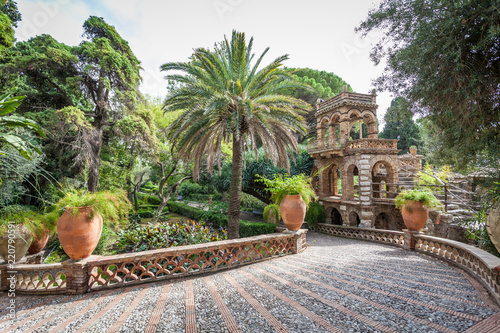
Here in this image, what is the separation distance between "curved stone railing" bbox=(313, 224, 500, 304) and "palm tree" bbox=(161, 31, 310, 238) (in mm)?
5788

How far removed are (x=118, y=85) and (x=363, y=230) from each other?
17.4 metres

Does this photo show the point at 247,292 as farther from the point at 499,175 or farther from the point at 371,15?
the point at 371,15

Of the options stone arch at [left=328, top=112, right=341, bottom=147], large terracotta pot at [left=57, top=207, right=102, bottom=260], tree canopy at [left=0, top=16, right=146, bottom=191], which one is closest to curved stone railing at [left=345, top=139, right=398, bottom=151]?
stone arch at [left=328, top=112, right=341, bottom=147]

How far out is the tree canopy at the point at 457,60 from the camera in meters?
4.61

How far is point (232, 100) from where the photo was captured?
8703 millimetres

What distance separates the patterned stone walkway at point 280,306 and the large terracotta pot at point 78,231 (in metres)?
0.86

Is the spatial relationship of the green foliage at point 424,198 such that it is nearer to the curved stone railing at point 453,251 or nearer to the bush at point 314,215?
the curved stone railing at point 453,251

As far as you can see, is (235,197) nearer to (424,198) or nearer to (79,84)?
(424,198)

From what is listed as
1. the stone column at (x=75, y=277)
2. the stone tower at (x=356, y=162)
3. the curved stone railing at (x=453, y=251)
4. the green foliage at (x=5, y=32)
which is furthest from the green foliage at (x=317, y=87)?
the stone column at (x=75, y=277)

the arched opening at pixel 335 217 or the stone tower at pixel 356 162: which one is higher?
the stone tower at pixel 356 162

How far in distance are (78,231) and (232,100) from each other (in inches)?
251

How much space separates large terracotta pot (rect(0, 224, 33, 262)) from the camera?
4.75 metres

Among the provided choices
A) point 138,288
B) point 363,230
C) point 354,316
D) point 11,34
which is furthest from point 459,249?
point 11,34

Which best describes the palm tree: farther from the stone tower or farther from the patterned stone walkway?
the stone tower
